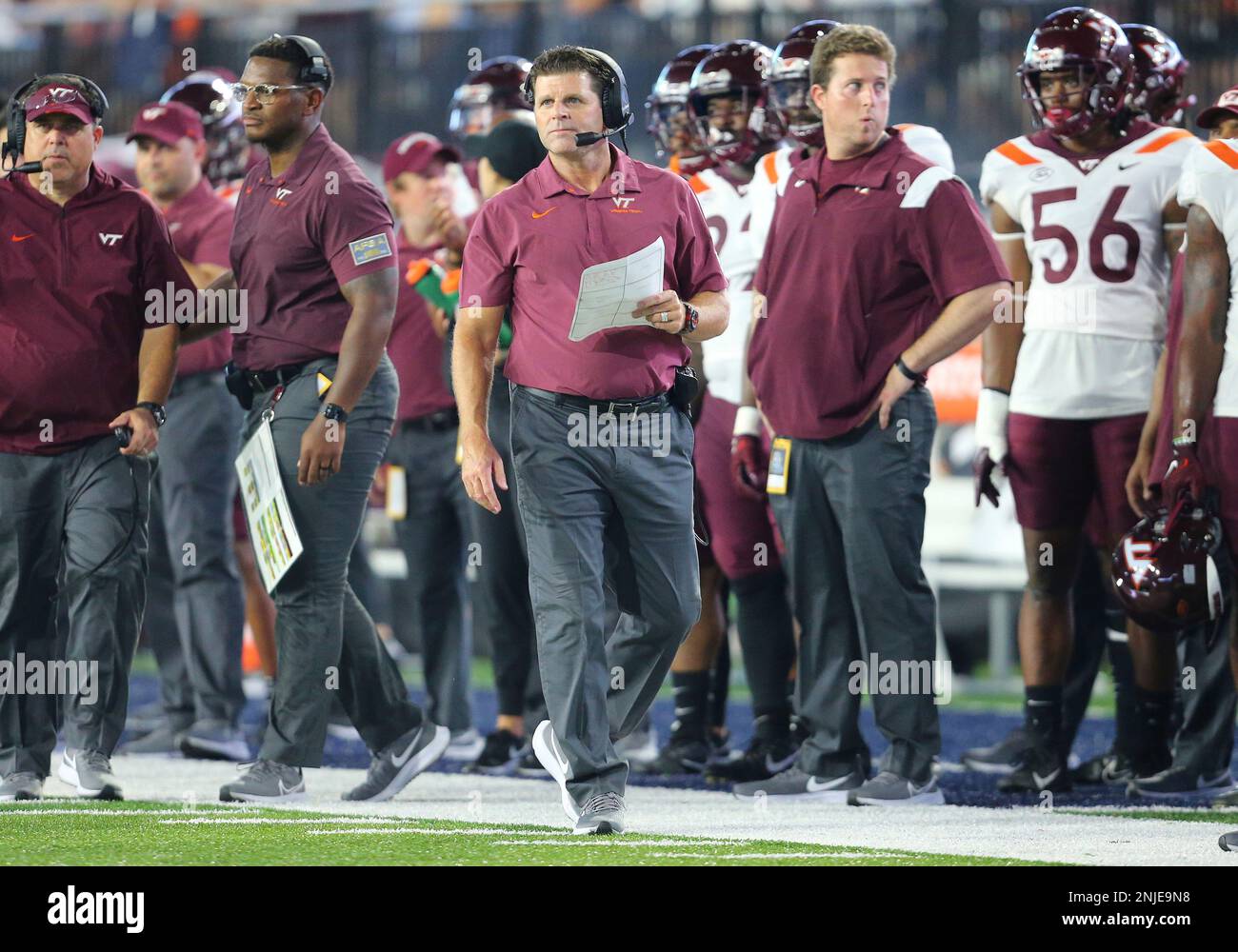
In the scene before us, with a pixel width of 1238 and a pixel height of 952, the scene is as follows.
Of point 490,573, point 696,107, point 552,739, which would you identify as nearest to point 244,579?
point 490,573

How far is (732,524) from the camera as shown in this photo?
7285 mm

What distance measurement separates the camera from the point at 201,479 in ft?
26.1

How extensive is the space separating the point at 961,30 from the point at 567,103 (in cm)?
812

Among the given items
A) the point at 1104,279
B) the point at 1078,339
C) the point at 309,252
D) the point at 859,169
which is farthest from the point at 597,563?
the point at 1104,279

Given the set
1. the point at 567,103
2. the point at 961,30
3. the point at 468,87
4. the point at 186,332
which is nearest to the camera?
the point at 567,103

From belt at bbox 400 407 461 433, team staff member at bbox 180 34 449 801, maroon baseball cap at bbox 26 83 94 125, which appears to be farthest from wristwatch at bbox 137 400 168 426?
belt at bbox 400 407 461 433

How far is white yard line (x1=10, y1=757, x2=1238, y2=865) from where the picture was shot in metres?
5.21

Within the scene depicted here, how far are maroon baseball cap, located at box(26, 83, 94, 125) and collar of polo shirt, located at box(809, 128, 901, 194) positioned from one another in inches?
85.9

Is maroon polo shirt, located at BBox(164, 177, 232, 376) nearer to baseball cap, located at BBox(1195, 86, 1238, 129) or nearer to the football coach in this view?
the football coach

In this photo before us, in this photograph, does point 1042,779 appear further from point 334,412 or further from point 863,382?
point 334,412

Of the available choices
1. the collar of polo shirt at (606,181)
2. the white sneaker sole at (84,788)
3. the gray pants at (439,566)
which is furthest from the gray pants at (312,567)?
the gray pants at (439,566)

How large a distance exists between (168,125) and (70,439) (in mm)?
2255

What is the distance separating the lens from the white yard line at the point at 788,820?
5.21m

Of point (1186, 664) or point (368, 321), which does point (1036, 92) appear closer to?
point (1186, 664)
